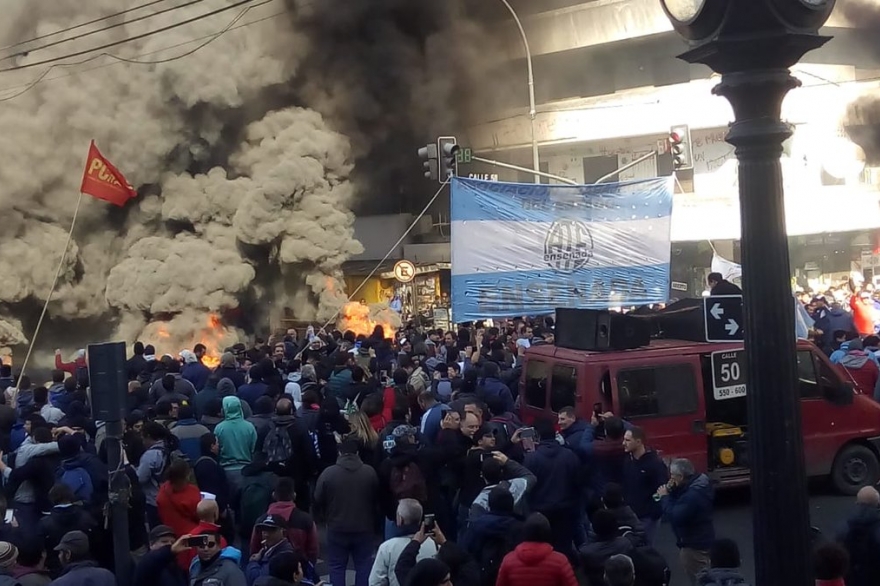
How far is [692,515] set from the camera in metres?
5.92

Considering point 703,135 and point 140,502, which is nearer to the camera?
point 140,502

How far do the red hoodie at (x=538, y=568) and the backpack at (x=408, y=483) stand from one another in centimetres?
177

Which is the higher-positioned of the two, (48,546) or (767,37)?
(767,37)

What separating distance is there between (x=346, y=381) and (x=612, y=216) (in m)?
3.29

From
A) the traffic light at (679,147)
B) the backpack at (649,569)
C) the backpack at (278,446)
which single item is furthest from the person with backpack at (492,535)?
the traffic light at (679,147)

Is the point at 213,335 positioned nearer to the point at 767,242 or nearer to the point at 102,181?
the point at 102,181

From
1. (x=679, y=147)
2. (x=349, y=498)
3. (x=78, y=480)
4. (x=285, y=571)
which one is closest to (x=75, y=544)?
(x=285, y=571)

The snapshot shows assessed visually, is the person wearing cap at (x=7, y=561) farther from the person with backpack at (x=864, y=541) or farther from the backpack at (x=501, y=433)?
the person with backpack at (x=864, y=541)

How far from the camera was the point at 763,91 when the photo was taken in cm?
305

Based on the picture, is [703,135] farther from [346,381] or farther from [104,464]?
[104,464]

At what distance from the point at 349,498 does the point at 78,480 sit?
1834 mm

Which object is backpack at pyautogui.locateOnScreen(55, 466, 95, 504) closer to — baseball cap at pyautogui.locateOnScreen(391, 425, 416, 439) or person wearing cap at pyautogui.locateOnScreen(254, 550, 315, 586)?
baseball cap at pyautogui.locateOnScreen(391, 425, 416, 439)

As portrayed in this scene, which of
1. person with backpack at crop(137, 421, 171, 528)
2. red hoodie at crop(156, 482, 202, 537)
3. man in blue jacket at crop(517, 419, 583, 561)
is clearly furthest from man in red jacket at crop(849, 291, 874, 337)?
red hoodie at crop(156, 482, 202, 537)

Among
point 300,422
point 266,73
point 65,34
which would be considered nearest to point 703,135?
point 266,73
